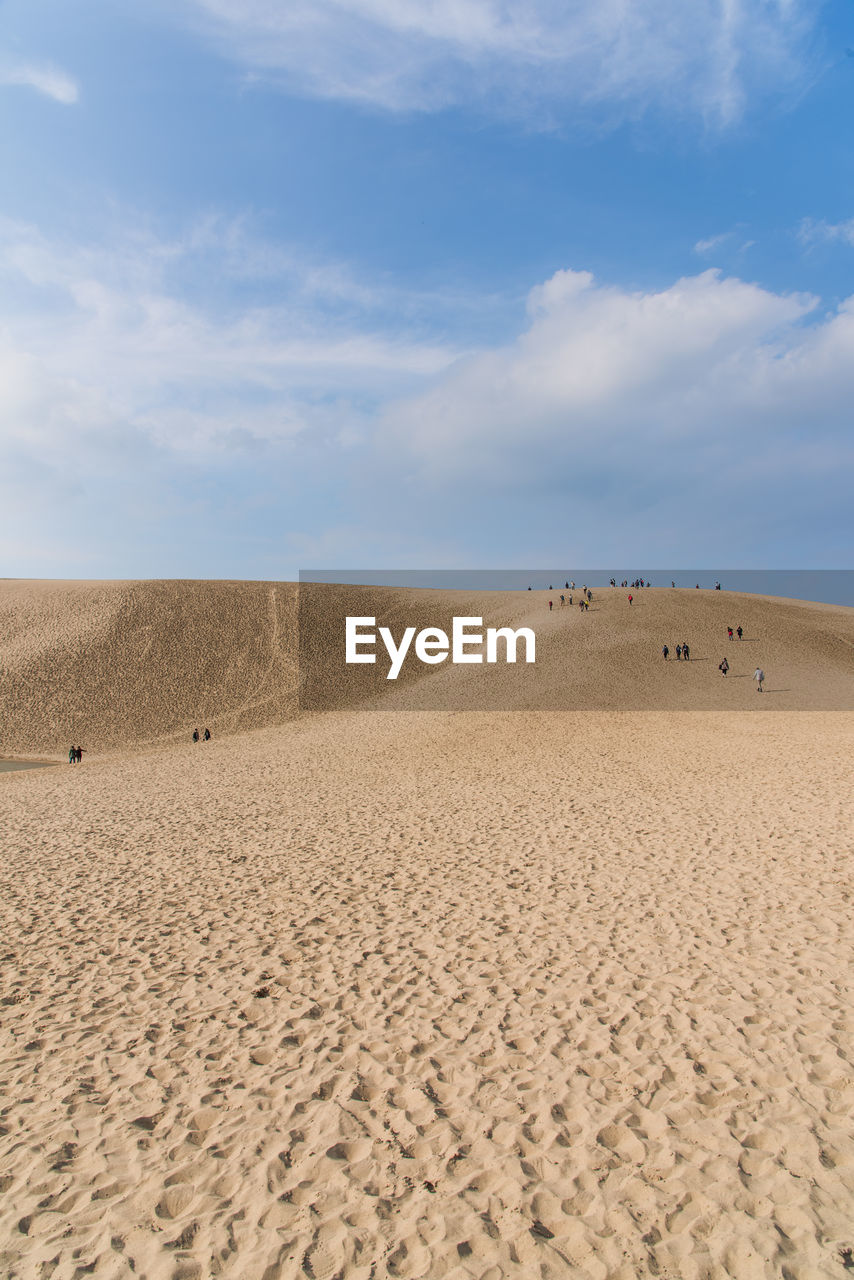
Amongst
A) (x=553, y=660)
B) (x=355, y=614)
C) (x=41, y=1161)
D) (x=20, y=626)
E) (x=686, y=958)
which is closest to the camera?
(x=41, y=1161)

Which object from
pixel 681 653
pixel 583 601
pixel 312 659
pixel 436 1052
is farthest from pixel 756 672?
pixel 436 1052

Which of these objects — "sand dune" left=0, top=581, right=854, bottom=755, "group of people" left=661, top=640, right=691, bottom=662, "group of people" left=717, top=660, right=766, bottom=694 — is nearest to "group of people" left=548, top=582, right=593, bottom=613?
"sand dune" left=0, top=581, right=854, bottom=755

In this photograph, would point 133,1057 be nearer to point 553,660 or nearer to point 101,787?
point 101,787

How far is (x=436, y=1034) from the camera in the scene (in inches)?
277

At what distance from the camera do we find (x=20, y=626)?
2105 inches

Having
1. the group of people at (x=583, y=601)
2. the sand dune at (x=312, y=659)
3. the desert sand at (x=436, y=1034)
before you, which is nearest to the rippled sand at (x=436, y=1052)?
the desert sand at (x=436, y=1034)

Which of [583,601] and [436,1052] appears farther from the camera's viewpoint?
[583,601]

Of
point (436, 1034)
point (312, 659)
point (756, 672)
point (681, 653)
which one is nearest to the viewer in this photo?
point (436, 1034)

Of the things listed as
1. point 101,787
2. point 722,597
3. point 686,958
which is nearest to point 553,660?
point 722,597

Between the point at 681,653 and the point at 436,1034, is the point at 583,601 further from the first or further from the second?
the point at 436,1034

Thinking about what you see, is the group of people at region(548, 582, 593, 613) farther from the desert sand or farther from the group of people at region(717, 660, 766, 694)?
the desert sand

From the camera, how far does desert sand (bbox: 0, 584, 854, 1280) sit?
4684 mm

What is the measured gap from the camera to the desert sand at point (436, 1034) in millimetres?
4684

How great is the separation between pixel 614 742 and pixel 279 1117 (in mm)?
22558
